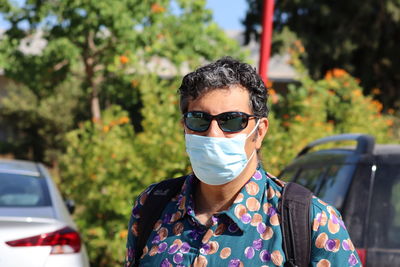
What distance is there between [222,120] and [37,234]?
2.80 meters

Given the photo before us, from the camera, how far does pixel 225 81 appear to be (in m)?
2.28

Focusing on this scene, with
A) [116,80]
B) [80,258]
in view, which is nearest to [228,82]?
[80,258]

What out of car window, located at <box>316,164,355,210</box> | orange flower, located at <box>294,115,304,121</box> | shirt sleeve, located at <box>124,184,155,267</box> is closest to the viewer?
shirt sleeve, located at <box>124,184,155,267</box>

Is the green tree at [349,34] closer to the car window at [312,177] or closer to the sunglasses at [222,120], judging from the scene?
the car window at [312,177]

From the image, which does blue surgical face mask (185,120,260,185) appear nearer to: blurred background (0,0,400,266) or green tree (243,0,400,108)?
blurred background (0,0,400,266)

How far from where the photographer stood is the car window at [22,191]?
5442 millimetres

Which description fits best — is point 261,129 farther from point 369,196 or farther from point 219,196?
point 369,196

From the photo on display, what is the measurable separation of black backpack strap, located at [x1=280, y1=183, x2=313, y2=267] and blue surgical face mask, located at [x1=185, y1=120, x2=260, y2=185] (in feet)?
0.77

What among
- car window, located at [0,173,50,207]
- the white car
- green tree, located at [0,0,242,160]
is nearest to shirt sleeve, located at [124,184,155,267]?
the white car

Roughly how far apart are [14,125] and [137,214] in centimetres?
2087

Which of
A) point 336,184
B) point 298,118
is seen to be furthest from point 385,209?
point 298,118

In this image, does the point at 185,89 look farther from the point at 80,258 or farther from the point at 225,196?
the point at 80,258

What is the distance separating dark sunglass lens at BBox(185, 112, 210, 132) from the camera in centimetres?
230

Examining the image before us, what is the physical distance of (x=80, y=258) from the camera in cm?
502
